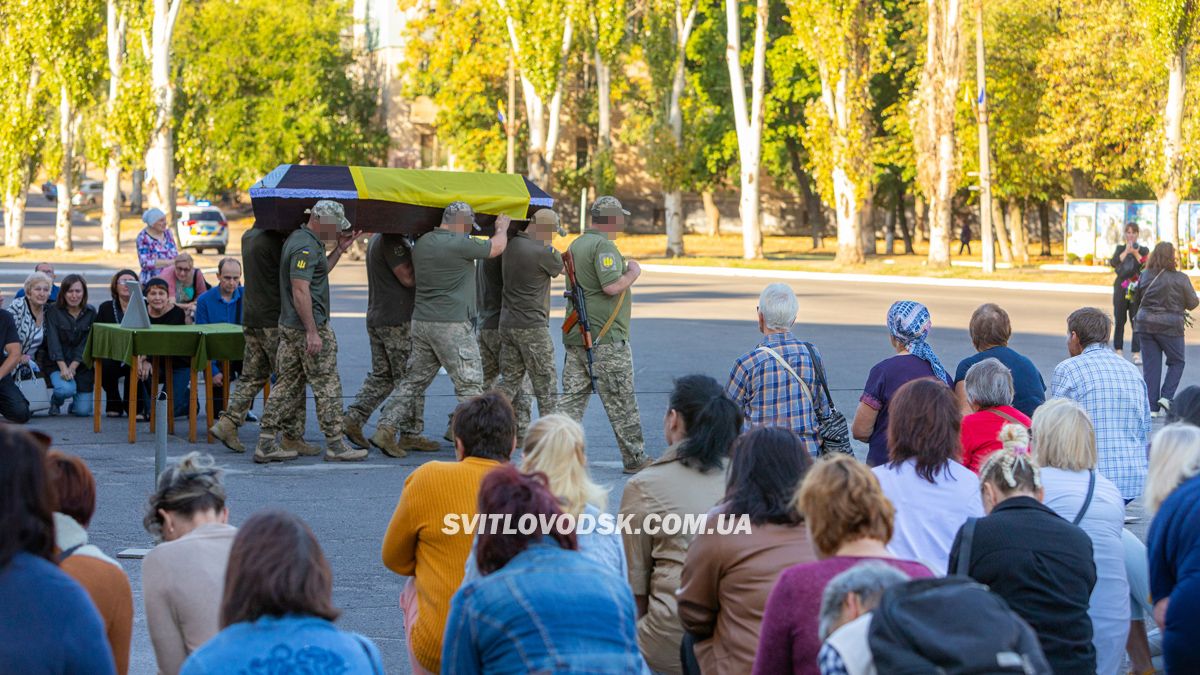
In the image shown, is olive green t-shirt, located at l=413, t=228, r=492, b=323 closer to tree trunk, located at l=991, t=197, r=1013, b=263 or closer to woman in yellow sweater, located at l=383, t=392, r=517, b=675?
woman in yellow sweater, located at l=383, t=392, r=517, b=675

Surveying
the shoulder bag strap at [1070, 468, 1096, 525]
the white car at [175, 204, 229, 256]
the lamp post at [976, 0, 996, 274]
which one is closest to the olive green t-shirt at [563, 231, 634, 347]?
the shoulder bag strap at [1070, 468, 1096, 525]

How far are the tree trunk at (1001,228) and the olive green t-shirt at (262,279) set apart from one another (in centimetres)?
4084

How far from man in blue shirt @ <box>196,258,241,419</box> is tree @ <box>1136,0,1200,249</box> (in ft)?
103

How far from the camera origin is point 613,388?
35.7 ft

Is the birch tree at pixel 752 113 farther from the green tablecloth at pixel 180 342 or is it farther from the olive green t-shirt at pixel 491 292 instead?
the green tablecloth at pixel 180 342

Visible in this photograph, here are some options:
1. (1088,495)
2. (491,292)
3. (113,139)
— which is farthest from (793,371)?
(113,139)

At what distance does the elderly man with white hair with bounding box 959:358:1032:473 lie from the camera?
6887 millimetres

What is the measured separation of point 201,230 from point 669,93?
729 inches

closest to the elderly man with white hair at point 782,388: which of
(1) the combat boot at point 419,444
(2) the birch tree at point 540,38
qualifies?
(1) the combat boot at point 419,444

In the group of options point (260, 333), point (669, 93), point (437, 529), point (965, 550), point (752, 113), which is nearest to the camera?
point (965, 550)

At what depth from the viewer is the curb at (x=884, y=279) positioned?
117ft

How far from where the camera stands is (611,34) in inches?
1900

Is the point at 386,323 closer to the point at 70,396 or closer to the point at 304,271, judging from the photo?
the point at 304,271

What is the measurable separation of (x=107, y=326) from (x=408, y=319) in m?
2.95
